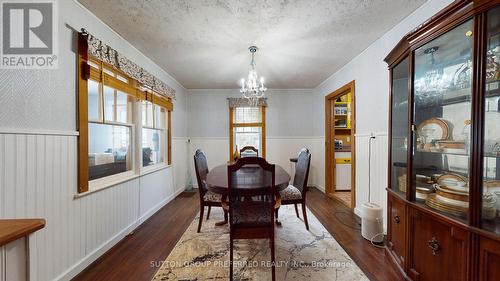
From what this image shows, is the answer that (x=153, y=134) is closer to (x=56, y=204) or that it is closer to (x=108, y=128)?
(x=108, y=128)

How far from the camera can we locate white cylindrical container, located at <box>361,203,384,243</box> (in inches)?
90.4

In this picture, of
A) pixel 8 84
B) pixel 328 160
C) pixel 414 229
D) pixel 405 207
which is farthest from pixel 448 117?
pixel 8 84

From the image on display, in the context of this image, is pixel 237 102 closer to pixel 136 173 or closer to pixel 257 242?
pixel 136 173

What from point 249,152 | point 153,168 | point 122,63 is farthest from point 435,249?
point 153,168

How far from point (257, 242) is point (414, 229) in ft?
4.88

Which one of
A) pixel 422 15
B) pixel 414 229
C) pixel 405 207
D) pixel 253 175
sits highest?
pixel 422 15

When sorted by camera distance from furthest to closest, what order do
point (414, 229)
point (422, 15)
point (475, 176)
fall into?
point (422, 15), point (414, 229), point (475, 176)

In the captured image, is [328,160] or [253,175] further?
[328,160]

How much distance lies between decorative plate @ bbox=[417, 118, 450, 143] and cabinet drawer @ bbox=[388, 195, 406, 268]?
23.2 inches

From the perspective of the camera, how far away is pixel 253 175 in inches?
87.4

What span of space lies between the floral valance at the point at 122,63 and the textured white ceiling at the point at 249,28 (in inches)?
11.0

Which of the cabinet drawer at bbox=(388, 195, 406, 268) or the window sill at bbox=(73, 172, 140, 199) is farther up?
the window sill at bbox=(73, 172, 140, 199)

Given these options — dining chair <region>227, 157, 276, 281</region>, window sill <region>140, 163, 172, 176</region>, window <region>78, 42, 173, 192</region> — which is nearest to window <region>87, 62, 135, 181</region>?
window <region>78, 42, 173, 192</region>

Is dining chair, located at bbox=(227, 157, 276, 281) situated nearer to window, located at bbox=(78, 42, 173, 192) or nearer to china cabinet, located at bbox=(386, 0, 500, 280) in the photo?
china cabinet, located at bbox=(386, 0, 500, 280)
